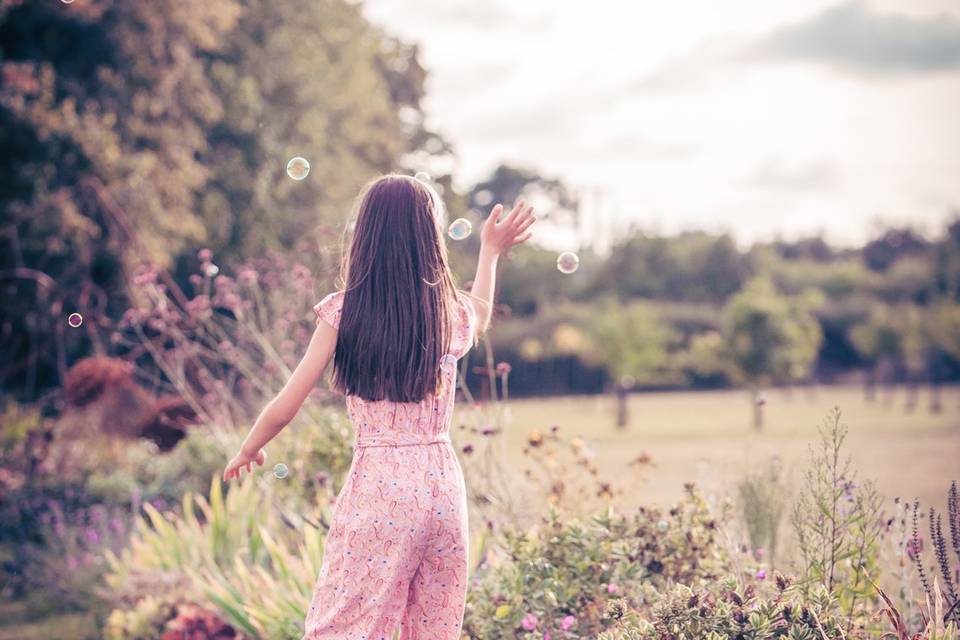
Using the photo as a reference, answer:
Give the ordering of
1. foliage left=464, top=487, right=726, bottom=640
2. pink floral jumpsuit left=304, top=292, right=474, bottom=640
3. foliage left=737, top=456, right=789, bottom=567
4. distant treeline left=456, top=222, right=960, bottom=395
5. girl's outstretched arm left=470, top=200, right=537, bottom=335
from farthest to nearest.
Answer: distant treeline left=456, top=222, right=960, bottom=395 → foliage left=737, top=456, right=789, bottom=567 → foliage left=464, top=487, right=726, bottom=640 → girl's outstretched arm left=470, top=200, right=537, bottom=335 → pink floral jumpsuit left=304, top=292, right=474, bottom=640

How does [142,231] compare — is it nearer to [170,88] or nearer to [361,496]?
[170,88]

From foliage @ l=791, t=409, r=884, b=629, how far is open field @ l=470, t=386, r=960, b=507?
91 centimetres

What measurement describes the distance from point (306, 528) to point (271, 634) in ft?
1.76

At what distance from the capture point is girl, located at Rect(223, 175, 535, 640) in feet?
8.90

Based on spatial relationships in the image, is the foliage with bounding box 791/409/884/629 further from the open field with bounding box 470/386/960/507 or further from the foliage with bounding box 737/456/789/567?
the open field with bounding box 470/386/960/507

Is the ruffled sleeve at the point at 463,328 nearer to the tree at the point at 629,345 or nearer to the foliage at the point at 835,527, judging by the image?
the foliage at the point at 835,527

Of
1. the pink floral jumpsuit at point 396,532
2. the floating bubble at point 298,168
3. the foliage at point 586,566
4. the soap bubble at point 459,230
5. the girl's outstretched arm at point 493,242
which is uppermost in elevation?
the floating bubble at point 298,168

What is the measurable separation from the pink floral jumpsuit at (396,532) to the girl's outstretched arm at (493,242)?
31cm

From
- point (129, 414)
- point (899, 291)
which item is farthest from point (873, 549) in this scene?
point (899, 291)

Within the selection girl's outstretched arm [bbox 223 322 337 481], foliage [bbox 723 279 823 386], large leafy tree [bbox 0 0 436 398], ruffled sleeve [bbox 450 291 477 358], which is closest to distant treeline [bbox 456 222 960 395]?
foliage [bbox 723 279 823 386]

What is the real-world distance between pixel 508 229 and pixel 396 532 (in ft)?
3.62

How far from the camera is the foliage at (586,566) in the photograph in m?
3.66

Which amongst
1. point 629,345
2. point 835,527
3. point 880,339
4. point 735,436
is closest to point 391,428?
point 835,527

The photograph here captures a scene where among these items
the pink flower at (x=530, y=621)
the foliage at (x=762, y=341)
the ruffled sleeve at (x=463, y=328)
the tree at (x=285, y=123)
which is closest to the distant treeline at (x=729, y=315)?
the foliage at (x=762, y=341)
